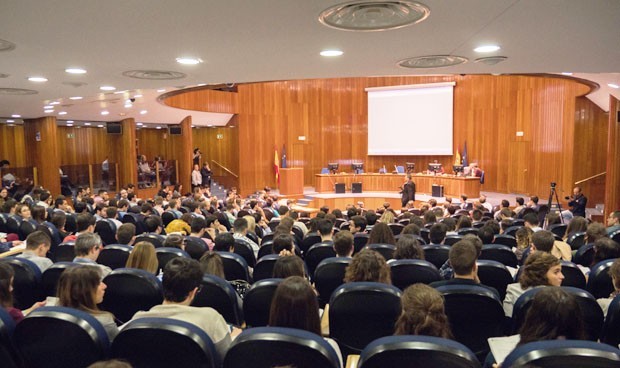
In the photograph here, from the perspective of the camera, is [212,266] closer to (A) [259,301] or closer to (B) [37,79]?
(A) [259,301]

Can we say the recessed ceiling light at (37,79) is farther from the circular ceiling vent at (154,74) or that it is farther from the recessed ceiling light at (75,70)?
the circular ceiling vent at (154,74)

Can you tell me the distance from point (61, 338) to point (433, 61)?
5535 millimetres

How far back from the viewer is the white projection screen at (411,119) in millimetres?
20109

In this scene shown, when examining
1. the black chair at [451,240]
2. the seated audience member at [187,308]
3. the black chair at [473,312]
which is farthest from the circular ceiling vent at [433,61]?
the seated audience member at [187,308]

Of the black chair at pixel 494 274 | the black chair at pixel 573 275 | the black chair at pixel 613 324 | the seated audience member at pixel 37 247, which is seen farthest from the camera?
the seated audience member at pixel 37 247

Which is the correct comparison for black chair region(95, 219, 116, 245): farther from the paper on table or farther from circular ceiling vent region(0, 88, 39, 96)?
the paper on table

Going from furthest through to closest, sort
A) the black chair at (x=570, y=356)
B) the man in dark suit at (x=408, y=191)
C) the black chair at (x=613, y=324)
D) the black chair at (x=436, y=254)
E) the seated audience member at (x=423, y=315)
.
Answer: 1. the man in dark suit at (x=408, y=191)
2. the black chair at (x=436, y=254)
3. the black chair at (x=613, y=324)
4. the seated audience member at (x=423, y=315)
5. the black chair at (x=570, y=356)

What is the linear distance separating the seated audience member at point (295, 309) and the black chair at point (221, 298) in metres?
0.94

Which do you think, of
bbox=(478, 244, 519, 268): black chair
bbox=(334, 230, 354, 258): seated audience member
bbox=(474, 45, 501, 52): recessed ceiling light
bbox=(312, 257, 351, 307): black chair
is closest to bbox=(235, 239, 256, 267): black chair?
bbox=(334, 230, 354, 258): seated audience member

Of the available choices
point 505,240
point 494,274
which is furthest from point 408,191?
point 494,274

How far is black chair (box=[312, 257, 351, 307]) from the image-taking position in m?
4.09

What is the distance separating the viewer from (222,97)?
1919cm

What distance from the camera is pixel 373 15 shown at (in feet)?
13.3

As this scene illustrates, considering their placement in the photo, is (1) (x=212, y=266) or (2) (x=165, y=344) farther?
(1) (x=212, y=266)
